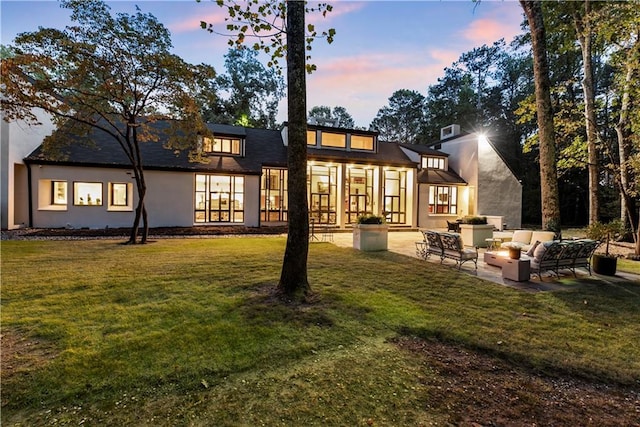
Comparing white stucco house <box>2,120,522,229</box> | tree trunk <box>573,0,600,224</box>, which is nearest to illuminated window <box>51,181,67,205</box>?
white stucco house <box>2,120,522,229</box>

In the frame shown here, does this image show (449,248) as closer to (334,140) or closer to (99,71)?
(99,71)

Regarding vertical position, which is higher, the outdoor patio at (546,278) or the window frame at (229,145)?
the window frame at (229,145)

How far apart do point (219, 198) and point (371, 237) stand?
36.4 ft

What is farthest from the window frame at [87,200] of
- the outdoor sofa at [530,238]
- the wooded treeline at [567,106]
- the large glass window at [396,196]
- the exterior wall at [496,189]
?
the exterior wall at [496,189]

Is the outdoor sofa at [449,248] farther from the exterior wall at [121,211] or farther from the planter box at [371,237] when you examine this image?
the exterior wall at [121,211]

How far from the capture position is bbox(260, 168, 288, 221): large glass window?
21031mm

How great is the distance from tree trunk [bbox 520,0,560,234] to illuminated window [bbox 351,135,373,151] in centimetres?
1227

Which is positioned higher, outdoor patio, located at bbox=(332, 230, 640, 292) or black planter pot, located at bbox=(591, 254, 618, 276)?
black planter pot, located at bbox=(591, 254, 618, 276)

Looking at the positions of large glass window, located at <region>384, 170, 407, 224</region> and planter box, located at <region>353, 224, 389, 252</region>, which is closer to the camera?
planter box, located at <region>353, 224, 389, 252</region>

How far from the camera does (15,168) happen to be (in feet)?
48.8

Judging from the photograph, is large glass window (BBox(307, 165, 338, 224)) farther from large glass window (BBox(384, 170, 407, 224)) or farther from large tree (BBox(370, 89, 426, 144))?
large tree (BBox(370, 89, 426, 144))

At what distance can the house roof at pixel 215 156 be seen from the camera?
1566 centimetres

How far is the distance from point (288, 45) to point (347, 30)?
4.13 meters

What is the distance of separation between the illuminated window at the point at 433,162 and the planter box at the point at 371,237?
14650mm
